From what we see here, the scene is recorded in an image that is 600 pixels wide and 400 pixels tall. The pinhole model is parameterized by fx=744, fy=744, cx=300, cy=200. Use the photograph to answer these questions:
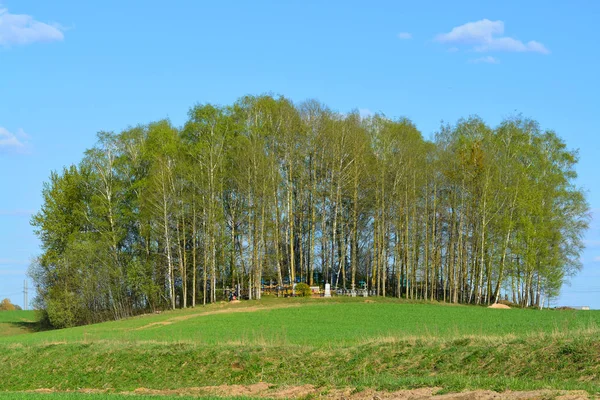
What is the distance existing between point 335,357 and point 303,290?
36152 mm

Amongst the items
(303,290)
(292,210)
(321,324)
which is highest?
(292,210)

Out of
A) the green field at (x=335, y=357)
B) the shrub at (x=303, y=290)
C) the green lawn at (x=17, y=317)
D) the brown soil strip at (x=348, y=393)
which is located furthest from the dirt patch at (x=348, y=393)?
the green lawn at (x=17, y=317)

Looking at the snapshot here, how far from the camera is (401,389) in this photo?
18859 mm

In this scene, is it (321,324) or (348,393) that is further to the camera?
(321,324)

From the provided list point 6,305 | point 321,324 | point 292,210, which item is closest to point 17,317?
point 6,305

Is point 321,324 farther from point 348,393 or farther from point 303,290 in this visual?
point 348,393

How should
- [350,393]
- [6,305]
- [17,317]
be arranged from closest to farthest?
1. [350,393]
2. [17,317]
3. [6,305]

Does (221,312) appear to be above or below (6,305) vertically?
above

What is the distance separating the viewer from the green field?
811 inches

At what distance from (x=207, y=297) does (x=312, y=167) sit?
15.1 metres

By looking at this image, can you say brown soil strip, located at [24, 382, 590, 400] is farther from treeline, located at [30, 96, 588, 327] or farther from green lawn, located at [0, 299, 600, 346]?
treeline, located at [30, 96, 588, 327]

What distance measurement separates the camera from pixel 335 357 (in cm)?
2530

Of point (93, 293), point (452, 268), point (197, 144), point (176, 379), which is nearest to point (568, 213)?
point (452, 268)

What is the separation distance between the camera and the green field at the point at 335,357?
20.6 meters
